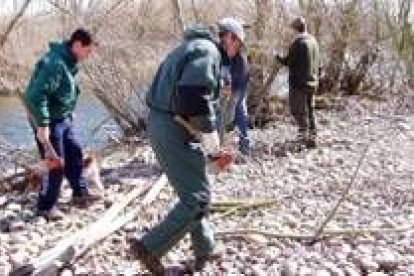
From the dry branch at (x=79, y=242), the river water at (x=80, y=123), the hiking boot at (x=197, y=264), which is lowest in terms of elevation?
the river water at (x=80, y=123)

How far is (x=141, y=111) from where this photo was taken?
15.0 metres

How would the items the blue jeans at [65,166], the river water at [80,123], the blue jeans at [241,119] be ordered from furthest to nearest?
1. the river water at [80,123]
2. the blue jeans at [241,119]
3. the blue jeans at [65,166]

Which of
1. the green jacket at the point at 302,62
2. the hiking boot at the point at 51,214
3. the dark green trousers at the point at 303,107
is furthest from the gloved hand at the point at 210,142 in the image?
the dark green trousers at the point at 303,107

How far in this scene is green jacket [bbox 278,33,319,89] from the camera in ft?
38.6

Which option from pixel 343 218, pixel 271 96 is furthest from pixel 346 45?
pixel 343 218

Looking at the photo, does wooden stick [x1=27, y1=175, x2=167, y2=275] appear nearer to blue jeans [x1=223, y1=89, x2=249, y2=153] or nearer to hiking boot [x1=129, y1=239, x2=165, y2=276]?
hiking boot [x1=129, y1=239, x2=165, y2=276]

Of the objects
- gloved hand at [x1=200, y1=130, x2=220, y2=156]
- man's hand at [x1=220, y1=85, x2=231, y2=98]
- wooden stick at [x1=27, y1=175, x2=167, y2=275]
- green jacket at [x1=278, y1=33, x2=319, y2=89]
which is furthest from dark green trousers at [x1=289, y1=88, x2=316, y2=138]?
gloved hand at [x1=200, y1=130, x2=220, y2=156]

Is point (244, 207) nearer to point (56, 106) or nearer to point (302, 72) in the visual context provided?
point (56, 106)

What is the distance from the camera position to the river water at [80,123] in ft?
46.6

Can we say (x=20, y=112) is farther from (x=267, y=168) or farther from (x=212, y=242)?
(x=212, y=242)

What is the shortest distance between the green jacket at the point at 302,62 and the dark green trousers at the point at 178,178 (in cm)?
594

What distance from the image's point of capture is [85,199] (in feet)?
28.2

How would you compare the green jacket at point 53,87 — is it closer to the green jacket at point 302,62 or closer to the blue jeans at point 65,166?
the blue jeans at point 65,166

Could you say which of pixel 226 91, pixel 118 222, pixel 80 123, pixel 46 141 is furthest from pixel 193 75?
pixel 80 123
